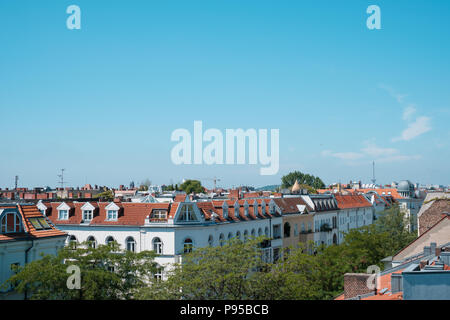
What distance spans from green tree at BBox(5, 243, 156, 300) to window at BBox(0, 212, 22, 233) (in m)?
3.22

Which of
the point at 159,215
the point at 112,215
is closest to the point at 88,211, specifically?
the point at 112,215

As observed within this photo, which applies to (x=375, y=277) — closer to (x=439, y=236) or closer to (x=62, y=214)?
(x=439, y=236)

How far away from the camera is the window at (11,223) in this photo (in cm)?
3319

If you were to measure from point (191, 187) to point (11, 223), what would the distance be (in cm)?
11749

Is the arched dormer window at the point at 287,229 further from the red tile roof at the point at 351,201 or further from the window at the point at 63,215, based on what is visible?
the window at the point at 63,215

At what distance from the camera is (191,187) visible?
496 feet

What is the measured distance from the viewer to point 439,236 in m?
35.5

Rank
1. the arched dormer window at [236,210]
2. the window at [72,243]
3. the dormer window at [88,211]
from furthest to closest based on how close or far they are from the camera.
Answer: the arched dormer window at [236,210] → the dormer window at [88,211] → the window at [72,243]

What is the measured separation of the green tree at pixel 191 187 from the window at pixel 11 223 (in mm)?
113401

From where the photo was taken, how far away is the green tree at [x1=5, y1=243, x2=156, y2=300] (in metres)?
28.6

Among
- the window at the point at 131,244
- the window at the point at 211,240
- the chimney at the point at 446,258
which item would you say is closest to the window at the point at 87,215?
the window at the point at 131,244

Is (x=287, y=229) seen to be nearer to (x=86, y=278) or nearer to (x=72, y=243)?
(x=72, y=243)

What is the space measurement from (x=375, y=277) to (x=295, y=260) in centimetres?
1256
